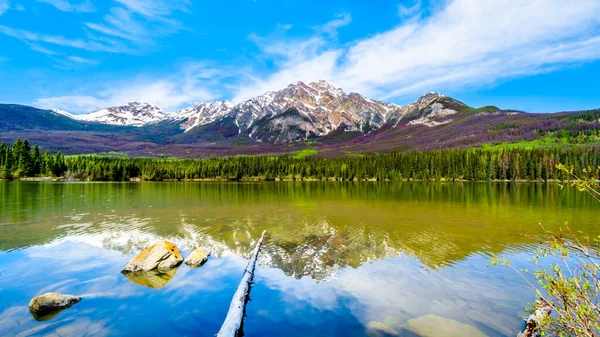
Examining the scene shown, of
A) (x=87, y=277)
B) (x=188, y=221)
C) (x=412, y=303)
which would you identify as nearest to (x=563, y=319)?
(x=412, y=303)

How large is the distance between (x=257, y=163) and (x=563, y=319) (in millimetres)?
182892

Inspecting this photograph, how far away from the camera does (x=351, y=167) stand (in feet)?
610

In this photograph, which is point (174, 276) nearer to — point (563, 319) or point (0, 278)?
point (0, 278)

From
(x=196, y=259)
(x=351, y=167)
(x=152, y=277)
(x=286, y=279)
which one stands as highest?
(x=351, y=167)

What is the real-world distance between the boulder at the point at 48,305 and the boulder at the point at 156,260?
4657 mm

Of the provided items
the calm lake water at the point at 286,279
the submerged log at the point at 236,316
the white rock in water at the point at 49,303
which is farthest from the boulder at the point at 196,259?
the white rock in water at the point at 49,303

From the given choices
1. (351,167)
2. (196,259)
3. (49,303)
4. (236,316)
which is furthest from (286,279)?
(351,167)

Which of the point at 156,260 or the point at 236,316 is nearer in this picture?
the point at 236,316

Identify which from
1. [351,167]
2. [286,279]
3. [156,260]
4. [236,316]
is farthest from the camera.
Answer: [351,167]

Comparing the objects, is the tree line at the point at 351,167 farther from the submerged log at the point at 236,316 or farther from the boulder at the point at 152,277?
the submerged log at the point at 236,316

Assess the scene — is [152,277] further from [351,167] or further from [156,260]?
[351,167]

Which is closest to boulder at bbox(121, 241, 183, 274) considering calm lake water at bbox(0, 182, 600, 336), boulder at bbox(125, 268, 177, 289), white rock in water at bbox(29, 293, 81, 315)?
boulder at bbox(125, 268, 177, 289)

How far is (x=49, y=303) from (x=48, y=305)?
3.6 inches

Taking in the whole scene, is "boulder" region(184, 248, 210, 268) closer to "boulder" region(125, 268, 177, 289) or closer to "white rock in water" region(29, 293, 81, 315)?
"boulder" region(125, 268, 177, 289)
